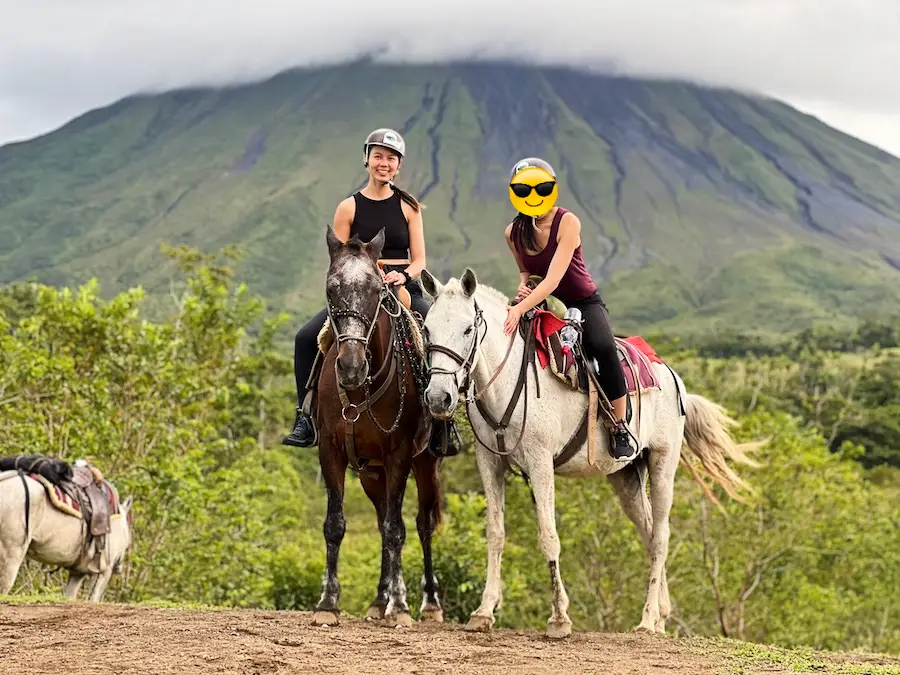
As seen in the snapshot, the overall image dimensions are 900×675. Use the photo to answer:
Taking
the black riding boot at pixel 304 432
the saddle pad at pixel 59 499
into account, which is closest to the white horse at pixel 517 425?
the black riding boot at pixel 304 432

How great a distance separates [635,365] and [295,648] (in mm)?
4117

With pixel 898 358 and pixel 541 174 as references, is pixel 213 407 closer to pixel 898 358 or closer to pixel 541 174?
pixel 541 174

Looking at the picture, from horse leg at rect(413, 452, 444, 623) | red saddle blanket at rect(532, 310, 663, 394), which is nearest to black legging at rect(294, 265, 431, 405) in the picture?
red saddle blanket at rect(532, 310, 663, 394)

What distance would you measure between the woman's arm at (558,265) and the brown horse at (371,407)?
3.60ft

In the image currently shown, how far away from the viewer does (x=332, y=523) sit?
7992 mm

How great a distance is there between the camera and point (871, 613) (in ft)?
100

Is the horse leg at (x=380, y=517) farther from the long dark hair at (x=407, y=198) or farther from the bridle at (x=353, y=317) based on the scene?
the long dark hair at (x=407, y=198)

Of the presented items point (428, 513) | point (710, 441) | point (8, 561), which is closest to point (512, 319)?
point (428, 513)

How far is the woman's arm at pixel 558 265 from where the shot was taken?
806 cm

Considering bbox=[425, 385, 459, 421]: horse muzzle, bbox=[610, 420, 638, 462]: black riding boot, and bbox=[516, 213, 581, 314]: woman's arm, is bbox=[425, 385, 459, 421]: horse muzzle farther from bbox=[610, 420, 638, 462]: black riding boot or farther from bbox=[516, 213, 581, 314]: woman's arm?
bbox=[610, 420, 638, 462]: black riding boot

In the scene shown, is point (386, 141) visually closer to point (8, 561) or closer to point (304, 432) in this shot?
point (304, 432)

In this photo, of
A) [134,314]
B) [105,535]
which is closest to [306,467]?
[134,314]

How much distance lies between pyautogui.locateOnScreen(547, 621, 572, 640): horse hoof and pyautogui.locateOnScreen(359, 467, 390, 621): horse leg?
1.44 m

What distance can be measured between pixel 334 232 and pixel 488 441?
2.18m
